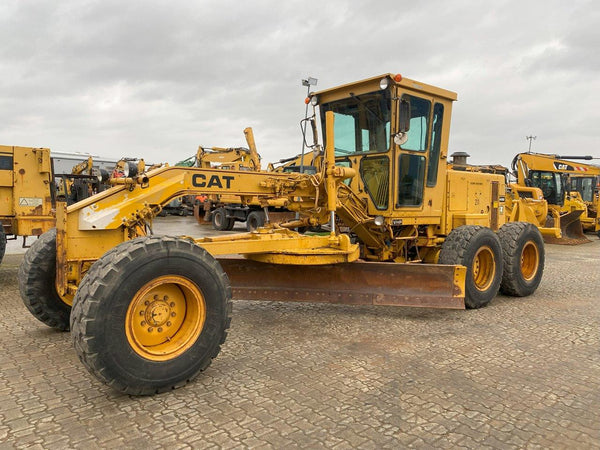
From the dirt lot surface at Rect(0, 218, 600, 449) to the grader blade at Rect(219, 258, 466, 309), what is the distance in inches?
10.5

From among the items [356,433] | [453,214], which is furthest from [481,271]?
[356,433]

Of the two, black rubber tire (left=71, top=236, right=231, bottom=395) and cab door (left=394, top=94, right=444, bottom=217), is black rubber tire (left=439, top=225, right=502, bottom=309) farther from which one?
black rubber tire (left=71, top=236, right=231, bottom=395)

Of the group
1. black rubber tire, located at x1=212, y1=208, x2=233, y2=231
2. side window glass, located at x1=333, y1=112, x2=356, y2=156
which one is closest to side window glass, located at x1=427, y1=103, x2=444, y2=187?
side window glass, located at x1=333, y1=112, x2=356, y2=156

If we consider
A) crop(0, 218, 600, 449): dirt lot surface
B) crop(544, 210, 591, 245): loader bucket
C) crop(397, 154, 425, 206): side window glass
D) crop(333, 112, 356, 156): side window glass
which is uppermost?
crop(333, 112, 356, 156): side window glass

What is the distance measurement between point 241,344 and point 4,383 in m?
1.93

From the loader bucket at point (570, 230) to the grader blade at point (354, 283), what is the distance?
1180cm

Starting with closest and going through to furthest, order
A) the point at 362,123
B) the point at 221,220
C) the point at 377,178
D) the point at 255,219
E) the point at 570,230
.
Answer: the point at 377,178 → the point at 362,123 → the point at 570,230 → the point at 255,219 → the point at 221,220

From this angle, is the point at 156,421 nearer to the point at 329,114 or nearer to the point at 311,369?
the point at 311,369

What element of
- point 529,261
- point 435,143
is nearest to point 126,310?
point 435,143

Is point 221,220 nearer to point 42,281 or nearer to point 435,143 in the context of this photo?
point 435,143

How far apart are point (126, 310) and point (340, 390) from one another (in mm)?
1646

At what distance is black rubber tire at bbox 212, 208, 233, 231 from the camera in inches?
754

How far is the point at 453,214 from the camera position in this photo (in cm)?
669

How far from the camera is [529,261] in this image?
23.5ft
